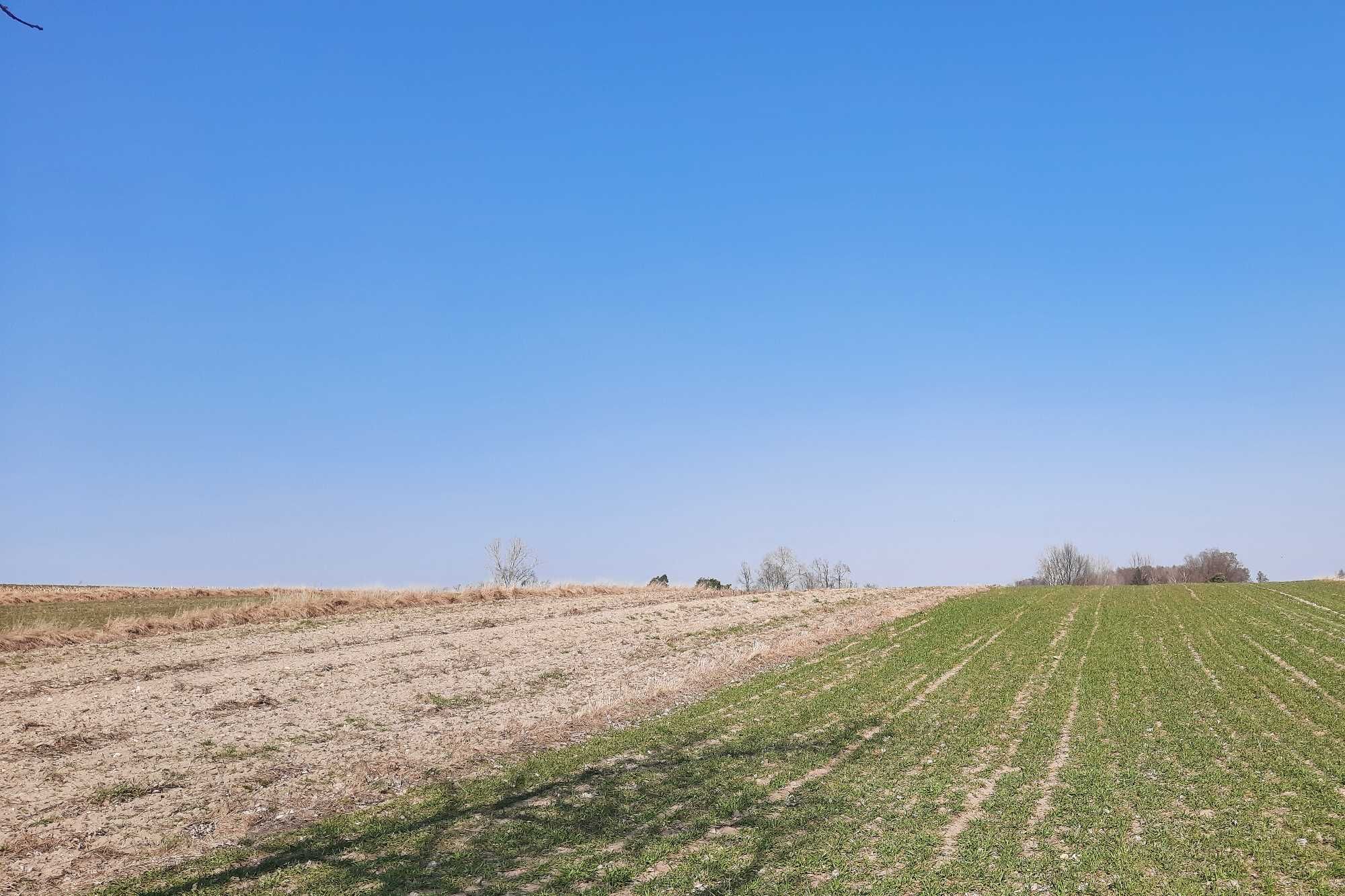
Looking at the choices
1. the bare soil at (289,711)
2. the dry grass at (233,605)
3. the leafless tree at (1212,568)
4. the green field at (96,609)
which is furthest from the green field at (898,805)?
the leafless tree at (1212,568)

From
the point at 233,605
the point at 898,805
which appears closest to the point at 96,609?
the point at 233,605

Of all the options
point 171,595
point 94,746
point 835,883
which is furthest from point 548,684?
point 171,595

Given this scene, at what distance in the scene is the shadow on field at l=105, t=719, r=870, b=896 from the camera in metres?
10.6

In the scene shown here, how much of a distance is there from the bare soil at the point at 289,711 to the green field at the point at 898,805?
1959 millimetres

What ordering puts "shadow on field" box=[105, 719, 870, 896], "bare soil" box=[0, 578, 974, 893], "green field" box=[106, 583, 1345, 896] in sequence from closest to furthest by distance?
"green field" box=[106, 583, 1345, 896] → "shadow on field" box=[105, 719, 870, 896] → "bare soil" box=[0, 578, 974, 893]

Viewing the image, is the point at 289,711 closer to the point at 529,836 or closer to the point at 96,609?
the point at 529,836

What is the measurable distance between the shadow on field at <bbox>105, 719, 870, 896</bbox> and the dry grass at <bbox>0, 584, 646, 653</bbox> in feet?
95.0

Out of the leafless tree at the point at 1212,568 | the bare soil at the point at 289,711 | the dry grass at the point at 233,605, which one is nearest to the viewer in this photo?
the bare soil at the point at 289,711

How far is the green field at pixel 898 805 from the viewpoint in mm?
10344

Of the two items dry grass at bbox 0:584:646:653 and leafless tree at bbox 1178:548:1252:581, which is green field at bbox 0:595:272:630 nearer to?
dry grass at bbox 0:584:646:653

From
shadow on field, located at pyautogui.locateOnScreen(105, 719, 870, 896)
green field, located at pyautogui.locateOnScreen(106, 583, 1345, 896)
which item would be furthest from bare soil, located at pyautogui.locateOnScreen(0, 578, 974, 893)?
green field, located at pyautogui.locateOnScreen(106, 583, 1345, 896)

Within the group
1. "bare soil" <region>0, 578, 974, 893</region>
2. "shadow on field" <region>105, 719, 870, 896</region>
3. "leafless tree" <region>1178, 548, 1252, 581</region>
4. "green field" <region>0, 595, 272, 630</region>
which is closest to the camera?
"shadow on field" <region>105, 719, 870, 896</region>

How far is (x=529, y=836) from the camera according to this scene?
39.9ft

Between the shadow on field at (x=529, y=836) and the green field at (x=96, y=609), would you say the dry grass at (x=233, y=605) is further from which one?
the shadow on field at (x=529, y=836)
